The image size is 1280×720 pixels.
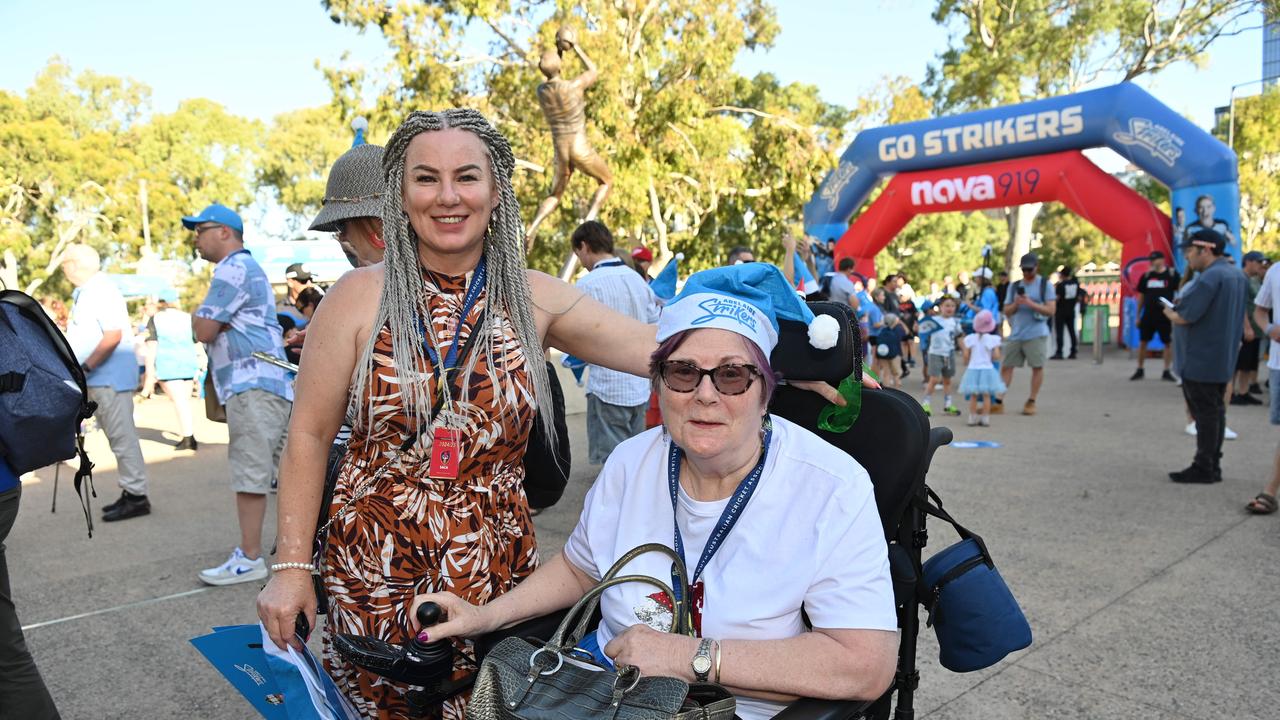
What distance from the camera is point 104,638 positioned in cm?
412

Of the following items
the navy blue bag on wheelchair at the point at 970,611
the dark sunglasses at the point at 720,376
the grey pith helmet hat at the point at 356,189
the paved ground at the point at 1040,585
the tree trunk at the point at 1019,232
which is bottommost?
the paved ground at the point at 1040,585

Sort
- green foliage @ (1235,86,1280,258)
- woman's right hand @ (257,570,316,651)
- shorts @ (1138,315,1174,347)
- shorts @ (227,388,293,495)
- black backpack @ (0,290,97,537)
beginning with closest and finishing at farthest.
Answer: woman's right hand @ (257,570,316,651) < black backpack @ (0,290,97,537) < shorts @ (227,388,293,495) < shorts @ (1138,315,1174,347) < green foliage @ (1235,86,1280,258)

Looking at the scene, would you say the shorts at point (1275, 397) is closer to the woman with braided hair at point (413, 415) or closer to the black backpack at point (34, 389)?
the woman with braided hair at point (413, 415)

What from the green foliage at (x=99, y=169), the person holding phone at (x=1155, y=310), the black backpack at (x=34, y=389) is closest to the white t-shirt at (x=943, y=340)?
the person holding phone at (x=1155, y=310)

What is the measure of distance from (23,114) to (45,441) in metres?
34.9

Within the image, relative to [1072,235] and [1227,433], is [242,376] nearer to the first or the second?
[1227,433]

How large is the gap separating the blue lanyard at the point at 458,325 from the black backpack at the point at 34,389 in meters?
1.61

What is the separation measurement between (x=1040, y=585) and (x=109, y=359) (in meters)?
5.95

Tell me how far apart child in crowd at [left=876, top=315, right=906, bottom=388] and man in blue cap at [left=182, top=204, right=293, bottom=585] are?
768cm

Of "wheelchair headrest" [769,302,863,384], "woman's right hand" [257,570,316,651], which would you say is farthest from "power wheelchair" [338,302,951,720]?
"woman's right hand" [257,570,316,651]

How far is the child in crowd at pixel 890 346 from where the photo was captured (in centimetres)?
1087

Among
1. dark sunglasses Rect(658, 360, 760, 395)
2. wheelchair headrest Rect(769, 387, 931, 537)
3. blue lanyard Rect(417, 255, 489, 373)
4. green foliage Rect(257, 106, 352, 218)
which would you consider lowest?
wheelchair headrest Rect(769, 387, 931, 537)

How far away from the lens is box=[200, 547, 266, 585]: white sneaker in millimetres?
4762

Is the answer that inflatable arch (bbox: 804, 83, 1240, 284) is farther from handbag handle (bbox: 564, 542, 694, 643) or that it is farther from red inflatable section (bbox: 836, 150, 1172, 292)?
handbag handle (bbox: 564, 542, 694, 643)
